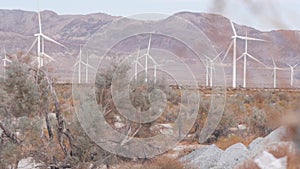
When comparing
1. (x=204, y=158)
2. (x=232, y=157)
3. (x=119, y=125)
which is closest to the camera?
(x=232, y=157)

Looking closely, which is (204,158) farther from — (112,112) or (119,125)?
(112,112)

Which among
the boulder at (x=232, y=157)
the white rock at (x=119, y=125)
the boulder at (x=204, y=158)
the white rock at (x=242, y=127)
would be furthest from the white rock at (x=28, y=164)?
the white rock at (x=242, y=127)

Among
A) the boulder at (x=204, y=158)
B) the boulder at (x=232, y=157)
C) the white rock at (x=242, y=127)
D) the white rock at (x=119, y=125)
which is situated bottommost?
the white rock at (x=242, y=127)

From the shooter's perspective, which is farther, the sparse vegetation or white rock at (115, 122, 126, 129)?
white rock at (115, 122, 126, 129)

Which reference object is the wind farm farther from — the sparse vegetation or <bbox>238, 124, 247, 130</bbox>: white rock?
<bbox>238, 124, 247, 130</bbox>: white rock

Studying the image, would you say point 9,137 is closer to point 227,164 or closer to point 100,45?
point 227,164

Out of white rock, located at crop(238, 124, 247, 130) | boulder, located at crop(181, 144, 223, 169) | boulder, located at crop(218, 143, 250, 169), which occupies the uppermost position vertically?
boulder, located at crop(218, 143, 250, 169)

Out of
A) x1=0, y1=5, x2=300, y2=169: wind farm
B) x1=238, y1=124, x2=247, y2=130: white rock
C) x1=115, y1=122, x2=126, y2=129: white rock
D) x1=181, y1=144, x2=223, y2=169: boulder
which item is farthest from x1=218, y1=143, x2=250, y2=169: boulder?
x1=238, y1=124, x2=247, y2=130: white rock

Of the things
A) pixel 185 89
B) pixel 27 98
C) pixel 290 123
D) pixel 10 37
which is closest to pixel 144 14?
pixel 27 98

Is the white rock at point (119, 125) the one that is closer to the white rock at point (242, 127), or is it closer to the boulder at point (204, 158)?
the boulder at point (204, 158)

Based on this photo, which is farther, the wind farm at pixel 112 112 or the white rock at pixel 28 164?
the white rock at pixel 28 164

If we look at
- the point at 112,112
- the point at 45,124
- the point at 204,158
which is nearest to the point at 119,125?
the point at 112,112

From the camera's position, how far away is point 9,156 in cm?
1728

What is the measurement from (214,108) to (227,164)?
1249cm
